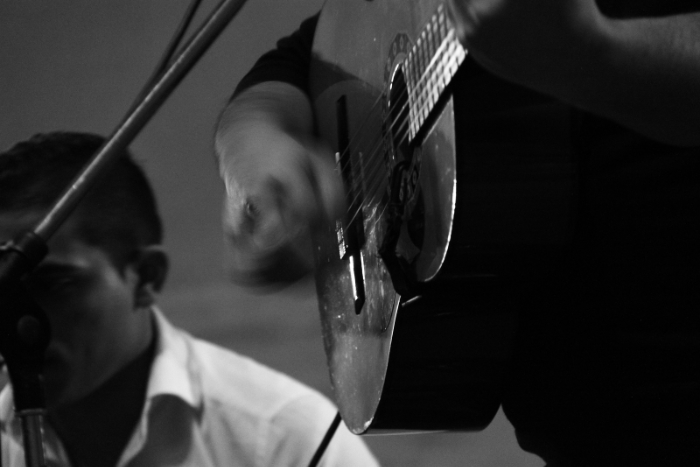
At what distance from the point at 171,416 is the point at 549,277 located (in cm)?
91

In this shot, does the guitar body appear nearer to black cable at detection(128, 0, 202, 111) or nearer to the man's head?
black cable at detection(128, 0, 202, 111)

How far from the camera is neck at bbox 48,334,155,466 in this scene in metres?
1.41

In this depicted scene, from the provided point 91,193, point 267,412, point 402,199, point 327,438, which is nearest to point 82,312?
point 91,193

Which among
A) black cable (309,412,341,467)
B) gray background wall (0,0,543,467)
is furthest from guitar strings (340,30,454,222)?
gray background wall (0,0,543,467)

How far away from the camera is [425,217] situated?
0.73 m

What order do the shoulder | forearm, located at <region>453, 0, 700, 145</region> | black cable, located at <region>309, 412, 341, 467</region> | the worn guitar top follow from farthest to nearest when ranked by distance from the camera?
the shoulder
black cable, located at <region>309, 412, 341, 467</region>
the worn guitar top
forearm, located at <region>453, 0, 700, 145</region>

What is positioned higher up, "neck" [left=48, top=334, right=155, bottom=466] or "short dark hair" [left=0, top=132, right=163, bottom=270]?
"short dark hair" [left=0, top=132, right=163, bottom=270]

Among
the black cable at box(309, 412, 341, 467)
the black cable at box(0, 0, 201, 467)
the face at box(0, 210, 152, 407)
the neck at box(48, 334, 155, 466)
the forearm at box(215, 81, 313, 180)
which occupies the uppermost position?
the black cable at box(0, 0, 201, 467)

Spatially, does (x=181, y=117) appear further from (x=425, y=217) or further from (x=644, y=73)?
(x=644, y=73)

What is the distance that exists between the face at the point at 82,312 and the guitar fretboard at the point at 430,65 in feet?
2.90

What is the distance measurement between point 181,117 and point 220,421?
20.8 inches

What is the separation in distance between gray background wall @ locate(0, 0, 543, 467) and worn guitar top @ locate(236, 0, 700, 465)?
73 cm

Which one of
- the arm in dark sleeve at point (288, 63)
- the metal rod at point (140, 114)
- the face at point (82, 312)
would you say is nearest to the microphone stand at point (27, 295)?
the metal rod at point (140, 114)

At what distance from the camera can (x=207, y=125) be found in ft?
4.83
